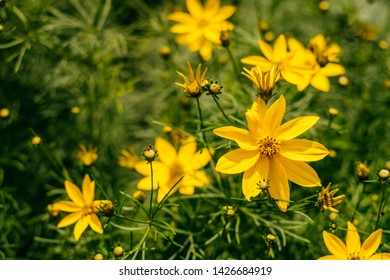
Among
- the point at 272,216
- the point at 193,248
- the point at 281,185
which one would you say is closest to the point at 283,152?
the point at 281,185

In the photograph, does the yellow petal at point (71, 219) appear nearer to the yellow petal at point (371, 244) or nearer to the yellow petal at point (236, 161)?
the yellow petal at point (236, 161)

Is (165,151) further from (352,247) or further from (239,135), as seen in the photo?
(352,247)

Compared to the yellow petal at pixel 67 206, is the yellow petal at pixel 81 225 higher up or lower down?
lower down

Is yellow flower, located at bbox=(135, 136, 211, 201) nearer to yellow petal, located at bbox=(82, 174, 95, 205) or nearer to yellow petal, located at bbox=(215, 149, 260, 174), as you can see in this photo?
yellow petal, located at bbox=(82, 174, 95, 205)

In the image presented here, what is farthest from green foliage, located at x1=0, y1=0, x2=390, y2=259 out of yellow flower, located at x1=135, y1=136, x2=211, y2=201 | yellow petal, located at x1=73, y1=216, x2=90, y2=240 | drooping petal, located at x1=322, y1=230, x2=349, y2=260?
drooping petal, located at x1=322, y1=230, x2=349, y2=260

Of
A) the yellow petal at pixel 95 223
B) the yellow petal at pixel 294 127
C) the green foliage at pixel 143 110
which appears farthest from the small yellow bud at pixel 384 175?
the yellow petal at pixel 95 223
